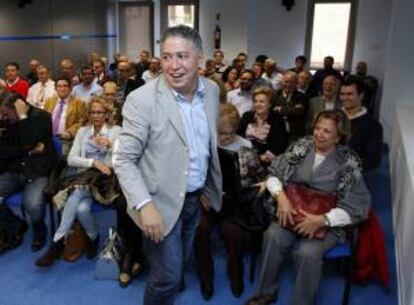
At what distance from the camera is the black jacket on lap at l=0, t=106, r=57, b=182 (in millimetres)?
3047

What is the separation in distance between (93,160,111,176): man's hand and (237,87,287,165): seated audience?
1137 millimetres

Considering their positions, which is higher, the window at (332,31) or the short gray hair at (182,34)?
the window at (332,31)

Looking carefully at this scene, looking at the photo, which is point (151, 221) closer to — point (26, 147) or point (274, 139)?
point (26, 147)

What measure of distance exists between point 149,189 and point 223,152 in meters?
0.86

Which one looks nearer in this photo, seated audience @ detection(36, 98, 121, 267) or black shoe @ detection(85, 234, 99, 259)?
seated audience @ detection(36, 98, 121, 267)

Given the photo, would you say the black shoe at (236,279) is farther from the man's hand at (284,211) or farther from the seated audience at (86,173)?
the seated audience at (86,173)

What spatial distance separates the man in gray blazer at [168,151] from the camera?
156 cm

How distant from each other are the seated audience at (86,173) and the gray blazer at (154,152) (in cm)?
132

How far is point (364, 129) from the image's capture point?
3186 mm

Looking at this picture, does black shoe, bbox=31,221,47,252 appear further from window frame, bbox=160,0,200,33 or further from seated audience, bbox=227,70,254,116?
window frame, bbox=160,0,200,33

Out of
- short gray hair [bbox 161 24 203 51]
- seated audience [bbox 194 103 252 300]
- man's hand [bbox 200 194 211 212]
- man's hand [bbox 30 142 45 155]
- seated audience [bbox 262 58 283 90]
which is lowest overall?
seated audience [bbox 194 103 252 300]

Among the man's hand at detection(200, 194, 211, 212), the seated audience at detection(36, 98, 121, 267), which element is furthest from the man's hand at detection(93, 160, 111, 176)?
the man's hand at detection(200, 194, 211, 212)

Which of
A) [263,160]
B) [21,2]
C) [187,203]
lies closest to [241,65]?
[263,160]

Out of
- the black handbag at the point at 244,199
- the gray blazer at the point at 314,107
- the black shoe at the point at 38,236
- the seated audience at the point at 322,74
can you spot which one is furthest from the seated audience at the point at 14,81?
the seated audience at the point at 322,74
